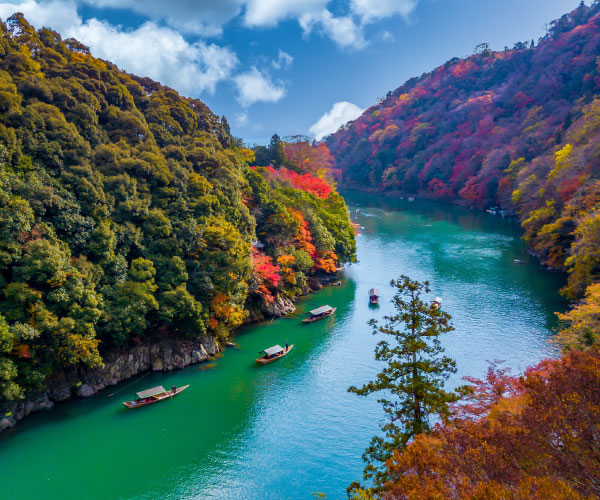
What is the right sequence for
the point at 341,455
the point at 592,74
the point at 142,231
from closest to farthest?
1. the point at 341,455
2. the point at 142,231
3. the point at 592,74

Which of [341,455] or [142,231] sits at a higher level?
[142,231]

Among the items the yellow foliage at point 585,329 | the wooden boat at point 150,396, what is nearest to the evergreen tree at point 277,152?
the wooden boat at point 150,396

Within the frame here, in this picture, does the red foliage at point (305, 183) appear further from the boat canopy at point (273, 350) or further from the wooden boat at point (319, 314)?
the boat canopy at point (273, 350)

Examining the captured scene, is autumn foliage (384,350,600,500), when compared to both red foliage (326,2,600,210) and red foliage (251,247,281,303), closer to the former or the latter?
red foliage (251,247,281,303)

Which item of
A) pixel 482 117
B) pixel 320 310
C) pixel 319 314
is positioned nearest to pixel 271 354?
pixel 319 314

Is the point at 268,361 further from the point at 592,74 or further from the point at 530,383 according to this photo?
the point at 592,74

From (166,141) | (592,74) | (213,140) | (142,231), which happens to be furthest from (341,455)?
(592,74)
